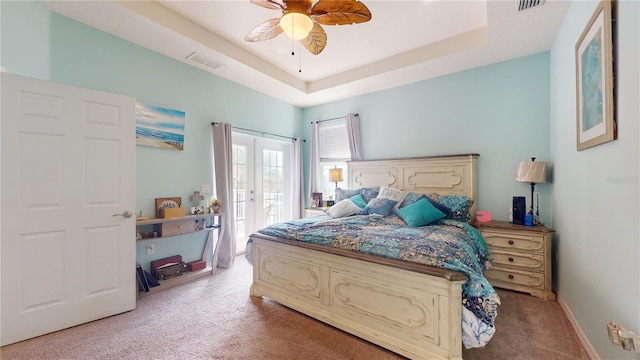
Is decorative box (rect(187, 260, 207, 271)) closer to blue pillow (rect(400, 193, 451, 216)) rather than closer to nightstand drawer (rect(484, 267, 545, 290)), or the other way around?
blue pillow (rect(400, 193, 451, 216))

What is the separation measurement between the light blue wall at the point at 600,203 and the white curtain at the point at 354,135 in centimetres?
264

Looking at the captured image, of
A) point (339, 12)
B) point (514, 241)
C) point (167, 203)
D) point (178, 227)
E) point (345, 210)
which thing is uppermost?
point (339, 12)

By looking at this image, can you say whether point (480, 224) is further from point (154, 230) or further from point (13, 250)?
point (13, 250)

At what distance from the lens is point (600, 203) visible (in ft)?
5.59

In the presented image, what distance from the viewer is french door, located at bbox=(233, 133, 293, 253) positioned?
14.5ft

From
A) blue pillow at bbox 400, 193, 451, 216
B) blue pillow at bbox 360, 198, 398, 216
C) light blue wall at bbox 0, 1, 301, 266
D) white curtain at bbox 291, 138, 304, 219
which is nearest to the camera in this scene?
light blue wall at bbox 0, 1, 301, 266

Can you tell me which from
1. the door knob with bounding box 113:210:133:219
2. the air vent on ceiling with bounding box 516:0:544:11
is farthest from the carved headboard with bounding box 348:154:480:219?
the door knob with bounding box 113:210:133:219

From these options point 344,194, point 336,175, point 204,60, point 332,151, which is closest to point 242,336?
point 344,194

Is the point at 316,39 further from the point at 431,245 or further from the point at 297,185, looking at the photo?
the point at 297,185

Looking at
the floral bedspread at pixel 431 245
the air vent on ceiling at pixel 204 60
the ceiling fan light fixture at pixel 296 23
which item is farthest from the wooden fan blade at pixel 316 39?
the floral bedspread at pixel 431 245

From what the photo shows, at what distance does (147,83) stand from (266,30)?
1.88 metres

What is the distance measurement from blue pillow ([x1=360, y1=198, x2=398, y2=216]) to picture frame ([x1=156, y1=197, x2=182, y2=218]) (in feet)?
7.98

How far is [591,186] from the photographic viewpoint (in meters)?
1.86

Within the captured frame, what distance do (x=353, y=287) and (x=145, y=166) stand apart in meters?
2.84
